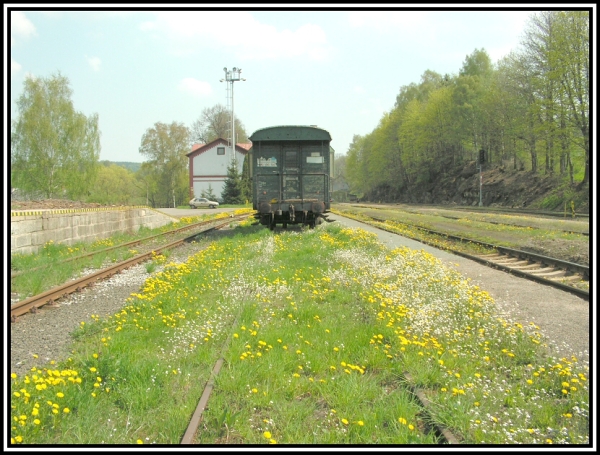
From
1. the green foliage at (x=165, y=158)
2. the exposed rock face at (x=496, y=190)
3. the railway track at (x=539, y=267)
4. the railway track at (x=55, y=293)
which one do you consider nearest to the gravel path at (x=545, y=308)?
the railway track at (x=539, y=267)

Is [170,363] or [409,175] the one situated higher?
[409,175]

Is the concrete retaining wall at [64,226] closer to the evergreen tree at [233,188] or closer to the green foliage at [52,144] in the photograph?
the green foliage at [52,144]

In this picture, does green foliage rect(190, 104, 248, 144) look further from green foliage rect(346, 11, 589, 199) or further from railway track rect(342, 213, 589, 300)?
railway track rect(342, 213, 589, 300)

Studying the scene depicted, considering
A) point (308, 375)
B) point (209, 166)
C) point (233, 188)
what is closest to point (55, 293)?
point (308, 375)

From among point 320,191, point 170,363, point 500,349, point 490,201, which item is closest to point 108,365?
point 170,363

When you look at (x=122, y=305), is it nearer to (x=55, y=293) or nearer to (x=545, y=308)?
(x=55, y=293)

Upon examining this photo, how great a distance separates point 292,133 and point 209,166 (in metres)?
58.6

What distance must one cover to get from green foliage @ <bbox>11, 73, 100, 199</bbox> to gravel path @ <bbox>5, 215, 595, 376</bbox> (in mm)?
43332

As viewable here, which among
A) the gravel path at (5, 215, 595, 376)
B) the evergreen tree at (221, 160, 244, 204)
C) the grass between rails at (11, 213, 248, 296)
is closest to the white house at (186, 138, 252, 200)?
the evergreen tree at (221, 160, 244, 204)

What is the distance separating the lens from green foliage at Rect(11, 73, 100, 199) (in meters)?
45.9

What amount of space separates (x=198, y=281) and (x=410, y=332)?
4.33 meters

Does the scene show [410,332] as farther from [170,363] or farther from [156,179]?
[156,179]

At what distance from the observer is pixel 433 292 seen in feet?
24.9

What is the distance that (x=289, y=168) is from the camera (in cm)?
1756
